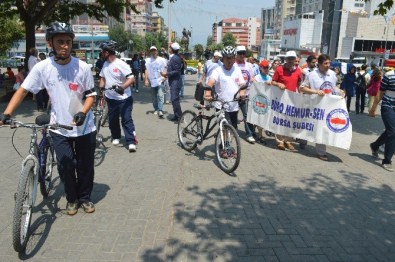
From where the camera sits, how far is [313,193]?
5.24 metres

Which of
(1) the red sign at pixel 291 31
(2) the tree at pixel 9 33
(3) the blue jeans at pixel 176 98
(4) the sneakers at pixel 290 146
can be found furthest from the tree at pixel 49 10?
(1) the red sign at pixel 291 31

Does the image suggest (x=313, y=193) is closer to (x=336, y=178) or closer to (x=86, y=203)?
(x=336, y=178)

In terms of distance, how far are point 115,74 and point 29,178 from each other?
12.1ft

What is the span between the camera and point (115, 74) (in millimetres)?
7027

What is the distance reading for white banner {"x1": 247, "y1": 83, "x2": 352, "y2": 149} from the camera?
22.7 feet

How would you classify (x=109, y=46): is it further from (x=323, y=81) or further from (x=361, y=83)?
(x=361, y=83)

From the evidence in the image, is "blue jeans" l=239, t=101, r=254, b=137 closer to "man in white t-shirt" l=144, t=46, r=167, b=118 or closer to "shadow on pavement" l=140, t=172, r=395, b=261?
"shadow on pavement" l=140, t=172, r=395, b=261

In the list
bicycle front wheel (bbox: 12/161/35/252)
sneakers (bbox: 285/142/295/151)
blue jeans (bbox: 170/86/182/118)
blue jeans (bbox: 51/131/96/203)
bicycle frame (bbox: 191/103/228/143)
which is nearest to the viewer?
bicycle front wheel (bbox: 12/161/35/252)

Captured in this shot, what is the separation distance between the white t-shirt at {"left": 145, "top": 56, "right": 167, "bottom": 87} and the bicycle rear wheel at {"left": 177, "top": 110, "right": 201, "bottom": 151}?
3.38 m

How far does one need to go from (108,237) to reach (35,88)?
171 cm

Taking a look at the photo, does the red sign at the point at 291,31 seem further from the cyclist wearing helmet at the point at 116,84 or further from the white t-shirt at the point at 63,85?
the white t-shirt at the point at 63,85

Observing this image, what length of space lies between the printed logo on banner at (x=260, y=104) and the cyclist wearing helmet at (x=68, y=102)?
4557 mm

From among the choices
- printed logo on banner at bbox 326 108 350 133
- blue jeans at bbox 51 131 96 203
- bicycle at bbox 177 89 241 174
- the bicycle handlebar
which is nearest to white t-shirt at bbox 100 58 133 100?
bicycle at bbox 177 89 241 174

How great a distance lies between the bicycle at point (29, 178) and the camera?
3.40 metres
